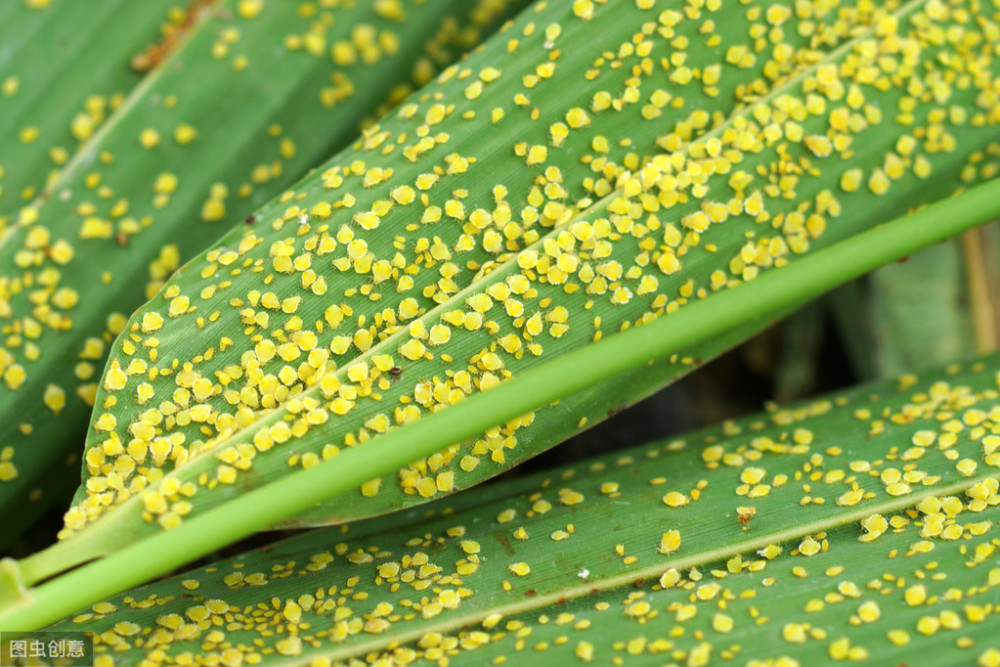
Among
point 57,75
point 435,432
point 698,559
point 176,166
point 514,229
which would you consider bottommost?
point 698,559

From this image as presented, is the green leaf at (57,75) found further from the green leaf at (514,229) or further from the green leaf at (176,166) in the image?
the green leaf at (514,229)

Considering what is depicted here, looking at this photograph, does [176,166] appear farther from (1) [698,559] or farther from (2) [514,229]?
(1) [698,559]

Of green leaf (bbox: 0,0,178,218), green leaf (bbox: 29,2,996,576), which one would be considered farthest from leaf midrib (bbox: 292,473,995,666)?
green leaf (bbox: 0,0,178,218)

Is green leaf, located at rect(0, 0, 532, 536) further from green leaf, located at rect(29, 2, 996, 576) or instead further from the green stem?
the green stem

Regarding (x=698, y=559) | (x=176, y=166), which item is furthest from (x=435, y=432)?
(x=176, y=166)

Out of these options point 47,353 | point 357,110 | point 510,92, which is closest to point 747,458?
point 510,92

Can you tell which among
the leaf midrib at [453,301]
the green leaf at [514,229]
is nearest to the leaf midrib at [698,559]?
the green leaf at [514,229]

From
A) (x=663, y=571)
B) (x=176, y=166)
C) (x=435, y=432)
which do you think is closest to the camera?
(x=435, y=432)
